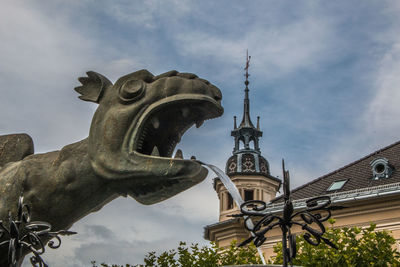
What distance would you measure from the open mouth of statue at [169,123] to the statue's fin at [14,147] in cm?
106

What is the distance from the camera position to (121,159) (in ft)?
16.9

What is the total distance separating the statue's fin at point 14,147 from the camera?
5676 mm

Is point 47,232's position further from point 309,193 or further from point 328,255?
point 309,193

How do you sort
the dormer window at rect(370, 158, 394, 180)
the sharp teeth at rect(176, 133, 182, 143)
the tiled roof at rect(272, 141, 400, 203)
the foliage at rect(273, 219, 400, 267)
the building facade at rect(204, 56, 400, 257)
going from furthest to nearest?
1. the tiled roof at rect(272, 141, 400, 203)
2. the dormer window at rect(370, 158, 394, 180)
3. the building facade at rect(204, 56, 400, 257)
4. the foliage at rect(273, 219, 400, 267)
5. the sharp teeth at rect(176, 133, 182, 143)

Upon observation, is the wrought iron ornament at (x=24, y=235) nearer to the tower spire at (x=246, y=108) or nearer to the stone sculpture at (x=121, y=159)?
the stone sculpture at (x=121, y=159)

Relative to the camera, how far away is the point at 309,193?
3978 cm

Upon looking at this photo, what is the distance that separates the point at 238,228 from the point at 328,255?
22.0 metres

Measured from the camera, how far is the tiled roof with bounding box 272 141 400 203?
37.3m

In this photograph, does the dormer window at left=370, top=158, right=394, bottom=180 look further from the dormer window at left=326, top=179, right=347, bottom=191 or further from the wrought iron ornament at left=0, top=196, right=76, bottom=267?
the wrought iron ornament at left=0, top=196, right=76, bottom=267

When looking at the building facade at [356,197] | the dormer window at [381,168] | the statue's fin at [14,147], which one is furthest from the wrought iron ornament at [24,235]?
the dormer window at [381,168]

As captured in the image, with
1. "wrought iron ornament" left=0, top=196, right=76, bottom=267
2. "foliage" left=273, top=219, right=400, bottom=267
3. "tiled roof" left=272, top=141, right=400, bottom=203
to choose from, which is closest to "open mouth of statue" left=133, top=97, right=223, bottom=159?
"wrought iron ornament" left=0, top=196, right=76, bottom=267

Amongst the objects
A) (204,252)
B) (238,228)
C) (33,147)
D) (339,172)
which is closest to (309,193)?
(339,172)

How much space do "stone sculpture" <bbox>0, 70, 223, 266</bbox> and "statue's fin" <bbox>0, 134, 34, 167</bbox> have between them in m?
0.16

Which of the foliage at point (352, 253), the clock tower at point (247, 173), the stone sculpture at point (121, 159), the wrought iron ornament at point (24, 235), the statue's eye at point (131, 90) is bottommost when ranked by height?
the wrought iron ornament at point (24, 235)
